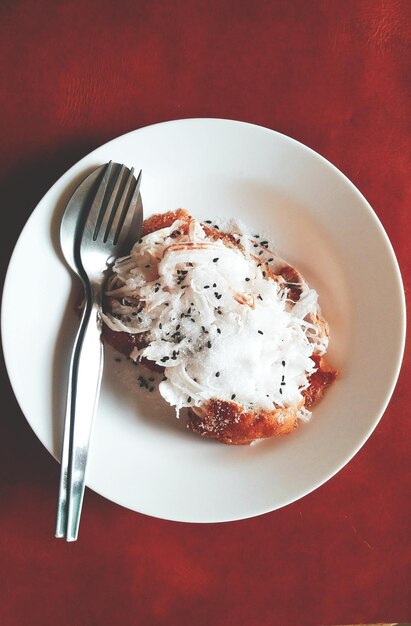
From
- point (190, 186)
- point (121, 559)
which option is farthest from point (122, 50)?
point (121, 559)

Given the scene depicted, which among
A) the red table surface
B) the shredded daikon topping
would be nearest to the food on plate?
the shredded daikon topping

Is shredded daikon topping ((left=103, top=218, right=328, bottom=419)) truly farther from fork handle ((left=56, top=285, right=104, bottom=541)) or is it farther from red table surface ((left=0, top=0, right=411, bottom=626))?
red table surface ((left=0, top=0, right=411, bottom=626))

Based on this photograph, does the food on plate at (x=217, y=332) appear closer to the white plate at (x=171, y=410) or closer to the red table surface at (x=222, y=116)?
the white plate at (x=171, y=410)

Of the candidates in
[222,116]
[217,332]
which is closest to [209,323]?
[217,332]

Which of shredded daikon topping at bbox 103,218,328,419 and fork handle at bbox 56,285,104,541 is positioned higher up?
shredded daikon topping at bbox 103,218,328,419

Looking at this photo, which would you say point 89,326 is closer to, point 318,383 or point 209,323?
point 209,323

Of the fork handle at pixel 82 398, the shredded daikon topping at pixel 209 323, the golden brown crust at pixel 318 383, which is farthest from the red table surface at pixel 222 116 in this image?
the shredded daikon topping at pixel 209 323

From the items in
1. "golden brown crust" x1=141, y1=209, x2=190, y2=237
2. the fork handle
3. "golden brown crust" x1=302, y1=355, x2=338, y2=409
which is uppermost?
"golden brown crust" x1=141, y1=209, x2=190, y2=237
